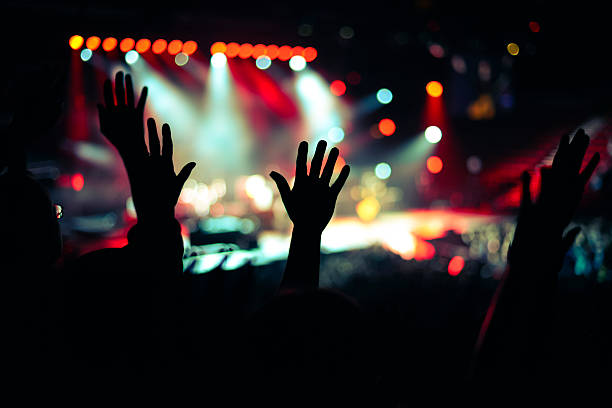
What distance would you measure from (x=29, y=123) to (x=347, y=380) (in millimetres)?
1116

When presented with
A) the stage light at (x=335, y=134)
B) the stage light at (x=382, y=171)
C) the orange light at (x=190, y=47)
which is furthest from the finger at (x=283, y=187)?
the stage light at (x=382, y=171)

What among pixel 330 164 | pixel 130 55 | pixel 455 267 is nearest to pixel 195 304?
pixel 330 164

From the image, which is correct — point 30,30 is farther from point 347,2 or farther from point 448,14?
point 448,14

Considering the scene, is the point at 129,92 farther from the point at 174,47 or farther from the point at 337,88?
the point at 337,88

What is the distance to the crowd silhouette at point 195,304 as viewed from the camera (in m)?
0.71

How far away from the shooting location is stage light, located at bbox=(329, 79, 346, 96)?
7.20 metres

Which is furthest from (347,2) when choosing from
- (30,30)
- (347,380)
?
(347,380)

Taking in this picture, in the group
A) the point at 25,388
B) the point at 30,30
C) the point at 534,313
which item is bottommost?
the point at 25,388

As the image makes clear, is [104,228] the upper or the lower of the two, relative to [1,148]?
lower

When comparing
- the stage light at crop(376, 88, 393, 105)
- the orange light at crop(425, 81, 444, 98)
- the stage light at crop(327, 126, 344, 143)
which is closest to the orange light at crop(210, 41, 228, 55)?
the stage light at crop(376, 88, 393, 105)

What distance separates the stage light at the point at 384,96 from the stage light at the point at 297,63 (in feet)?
5.95

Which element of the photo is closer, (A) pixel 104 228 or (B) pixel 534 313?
(B) pixel 534 313

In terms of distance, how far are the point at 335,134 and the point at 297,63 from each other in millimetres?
3428

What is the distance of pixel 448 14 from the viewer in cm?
429
